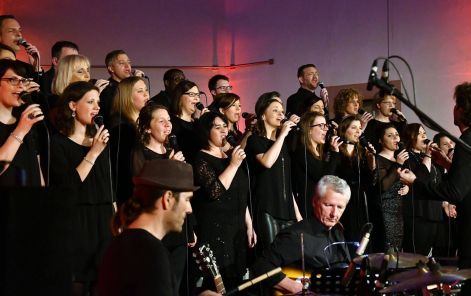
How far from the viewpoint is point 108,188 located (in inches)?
201

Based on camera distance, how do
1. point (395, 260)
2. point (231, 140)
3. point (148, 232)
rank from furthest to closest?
point (231, 140)
point (395, 260)
point (148, 232)

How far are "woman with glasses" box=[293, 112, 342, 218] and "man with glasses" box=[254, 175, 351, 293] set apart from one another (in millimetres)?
1573

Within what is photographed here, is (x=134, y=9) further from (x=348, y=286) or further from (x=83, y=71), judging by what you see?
(x=348, y=286)

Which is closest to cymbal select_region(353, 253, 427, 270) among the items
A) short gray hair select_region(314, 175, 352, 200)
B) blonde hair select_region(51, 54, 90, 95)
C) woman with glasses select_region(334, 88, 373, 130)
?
short gray hair select_region(314, 175, 352, 200)

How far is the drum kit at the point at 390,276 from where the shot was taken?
348cm

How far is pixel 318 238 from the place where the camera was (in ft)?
16.5

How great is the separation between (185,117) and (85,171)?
5.06ft

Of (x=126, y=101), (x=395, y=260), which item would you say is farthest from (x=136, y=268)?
(x=126, y=101)

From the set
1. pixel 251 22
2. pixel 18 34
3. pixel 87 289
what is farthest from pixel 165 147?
pixel 251 22

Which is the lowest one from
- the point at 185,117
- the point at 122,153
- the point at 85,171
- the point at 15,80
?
the point at 85,171

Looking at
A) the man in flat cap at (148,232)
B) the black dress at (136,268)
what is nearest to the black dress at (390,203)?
the man in flat cap at (148,232)

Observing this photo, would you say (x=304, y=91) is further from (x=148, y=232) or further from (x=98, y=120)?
(x=148, y=232)

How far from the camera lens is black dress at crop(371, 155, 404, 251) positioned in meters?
7.04

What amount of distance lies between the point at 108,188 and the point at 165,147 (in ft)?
2.21
